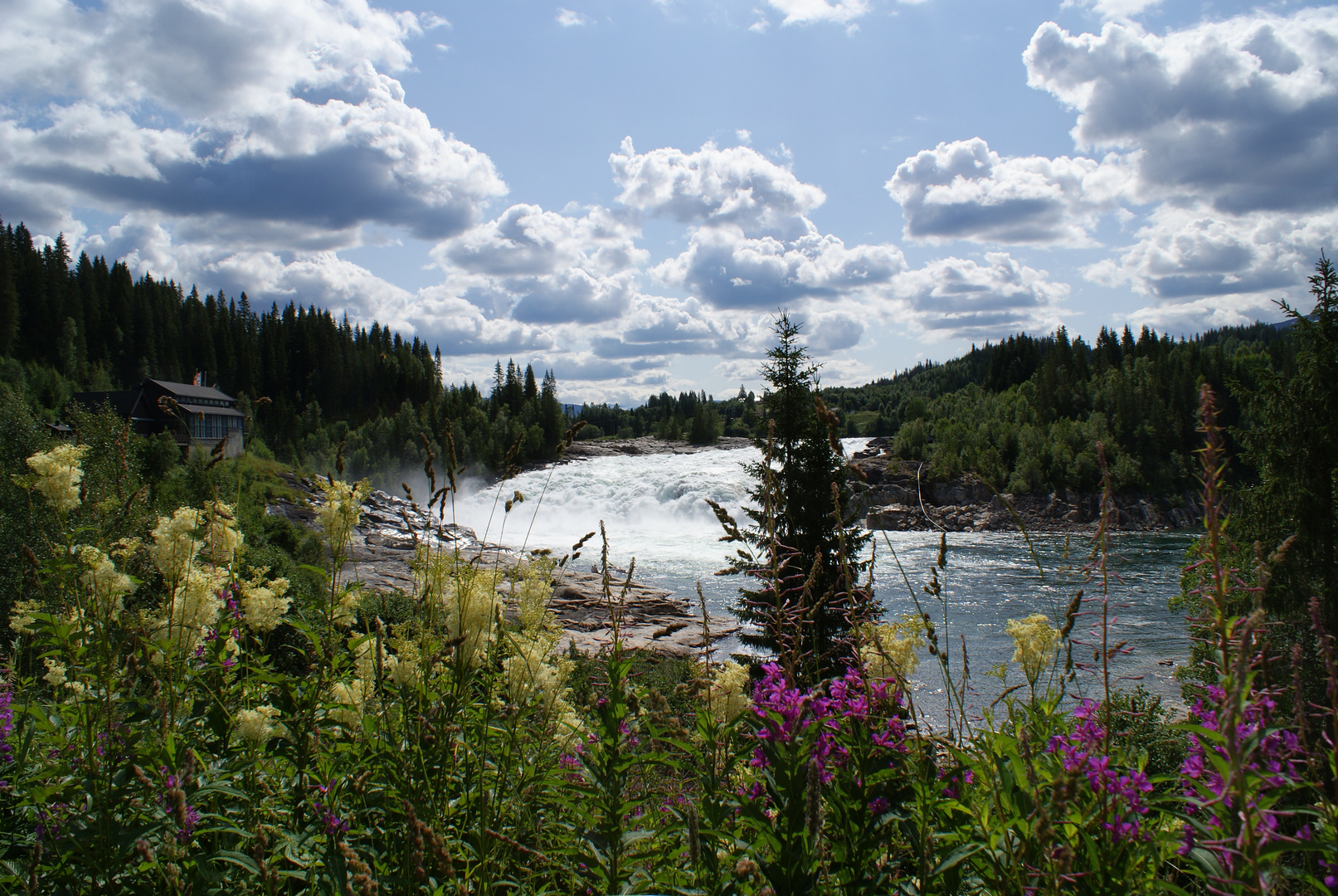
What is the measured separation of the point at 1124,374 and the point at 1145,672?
7928cm

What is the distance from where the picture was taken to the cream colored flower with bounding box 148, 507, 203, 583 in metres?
2.43

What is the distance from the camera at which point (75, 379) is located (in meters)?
64.6

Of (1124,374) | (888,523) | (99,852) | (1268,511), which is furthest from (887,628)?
(1124,374)

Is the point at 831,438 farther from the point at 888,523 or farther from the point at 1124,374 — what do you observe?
the point at 1124,374

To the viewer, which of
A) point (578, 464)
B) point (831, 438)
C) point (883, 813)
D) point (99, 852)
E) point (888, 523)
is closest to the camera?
point (99, 852)

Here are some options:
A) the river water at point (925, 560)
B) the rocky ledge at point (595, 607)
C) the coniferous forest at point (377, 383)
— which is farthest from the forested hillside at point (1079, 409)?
the rocky ledge at point (595, 607)

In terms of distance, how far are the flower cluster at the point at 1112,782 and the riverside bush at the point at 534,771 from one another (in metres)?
0.01

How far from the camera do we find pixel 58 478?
8.96 feet

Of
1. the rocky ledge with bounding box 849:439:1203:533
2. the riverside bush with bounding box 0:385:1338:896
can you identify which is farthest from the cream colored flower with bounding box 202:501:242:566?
the rocky ledge with bounding box 849:439:1203:533

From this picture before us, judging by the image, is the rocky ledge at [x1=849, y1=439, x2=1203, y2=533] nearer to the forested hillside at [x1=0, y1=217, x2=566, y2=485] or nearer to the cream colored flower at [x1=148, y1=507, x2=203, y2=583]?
the forested hillside at [x1=0, y1=217, x2=566, y2=485]

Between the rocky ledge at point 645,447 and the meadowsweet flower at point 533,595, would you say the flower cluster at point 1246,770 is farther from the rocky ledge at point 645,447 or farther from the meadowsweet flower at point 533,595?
the rocky ledge at point 645,447

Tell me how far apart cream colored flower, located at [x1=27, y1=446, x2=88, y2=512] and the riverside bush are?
15mm

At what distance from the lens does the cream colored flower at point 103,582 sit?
234cm

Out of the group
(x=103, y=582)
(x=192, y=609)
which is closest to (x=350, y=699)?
(x=192, y=609)
